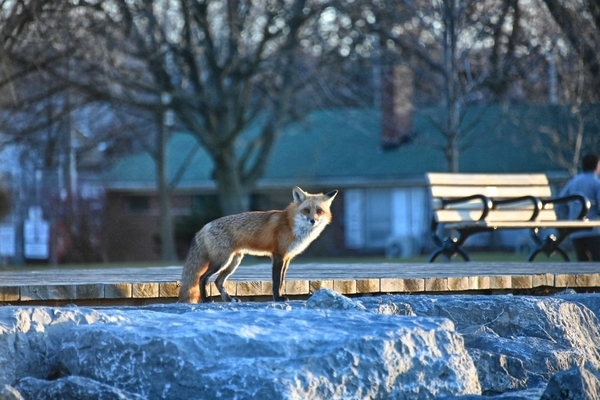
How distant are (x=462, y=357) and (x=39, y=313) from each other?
6.92 ft

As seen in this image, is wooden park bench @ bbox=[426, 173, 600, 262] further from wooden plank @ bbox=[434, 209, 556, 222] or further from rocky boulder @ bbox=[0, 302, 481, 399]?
rocky boulder @ bbox=[0, 302, 481, 399]

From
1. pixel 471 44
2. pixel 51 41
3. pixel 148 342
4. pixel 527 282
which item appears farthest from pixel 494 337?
pixel 471 44

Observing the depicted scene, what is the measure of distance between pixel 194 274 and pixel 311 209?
1.08 meters

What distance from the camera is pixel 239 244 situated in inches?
272

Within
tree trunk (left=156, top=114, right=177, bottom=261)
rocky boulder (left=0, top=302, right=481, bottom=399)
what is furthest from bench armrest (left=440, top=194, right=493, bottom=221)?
tree trunk (left=156, top=114, right=177, bottom=261)

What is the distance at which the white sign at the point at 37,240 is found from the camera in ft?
98.7

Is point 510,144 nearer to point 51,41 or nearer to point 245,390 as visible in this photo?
point 51,41

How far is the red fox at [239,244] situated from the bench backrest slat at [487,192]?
5191 millimetres

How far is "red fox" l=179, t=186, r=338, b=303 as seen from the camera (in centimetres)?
683

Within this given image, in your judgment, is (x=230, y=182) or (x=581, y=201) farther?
(x=230, y=182)

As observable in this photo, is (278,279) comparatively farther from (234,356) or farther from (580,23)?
(580,23)

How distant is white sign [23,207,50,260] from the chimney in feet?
36.2

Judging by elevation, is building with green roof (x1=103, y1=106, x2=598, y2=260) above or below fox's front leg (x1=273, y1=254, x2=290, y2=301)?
above

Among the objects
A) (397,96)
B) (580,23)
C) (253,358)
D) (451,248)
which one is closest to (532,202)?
(451,248)
